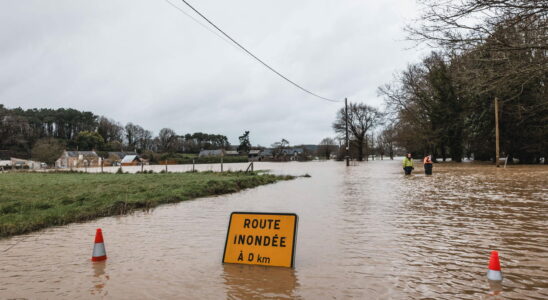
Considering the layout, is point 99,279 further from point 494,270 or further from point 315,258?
point 494,270

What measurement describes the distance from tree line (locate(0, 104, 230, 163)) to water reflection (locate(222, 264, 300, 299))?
380 feet

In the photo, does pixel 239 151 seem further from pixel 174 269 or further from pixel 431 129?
pixel 174 269

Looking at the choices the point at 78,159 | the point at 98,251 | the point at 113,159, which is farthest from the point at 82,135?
the point at 98,251

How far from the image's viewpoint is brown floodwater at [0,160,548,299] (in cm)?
459

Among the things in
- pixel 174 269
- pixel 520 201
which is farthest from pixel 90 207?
pixel 520 201

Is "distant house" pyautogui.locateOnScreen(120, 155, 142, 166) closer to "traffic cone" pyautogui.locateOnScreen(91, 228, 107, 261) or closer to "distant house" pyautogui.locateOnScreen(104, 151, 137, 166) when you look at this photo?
"distant house" pyautogui.locateOnScreen(104, 151, 137, 166)

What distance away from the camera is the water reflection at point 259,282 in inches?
175

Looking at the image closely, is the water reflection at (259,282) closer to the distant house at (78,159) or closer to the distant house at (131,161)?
the distant house at (131,161)

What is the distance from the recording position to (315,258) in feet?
19.8

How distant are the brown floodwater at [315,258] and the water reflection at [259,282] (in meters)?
0.01

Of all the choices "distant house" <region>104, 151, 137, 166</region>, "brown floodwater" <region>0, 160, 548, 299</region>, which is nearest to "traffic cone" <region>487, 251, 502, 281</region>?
"brown floodwater" <region>0, 160, 548, 299</region>

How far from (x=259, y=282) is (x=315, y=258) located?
1.43 metres

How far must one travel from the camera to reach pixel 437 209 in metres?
10.8

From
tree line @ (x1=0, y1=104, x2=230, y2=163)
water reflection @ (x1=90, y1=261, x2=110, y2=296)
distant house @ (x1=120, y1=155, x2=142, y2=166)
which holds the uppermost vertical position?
tree line @ (x1=0, y1=104, x2=230, y2=163)
